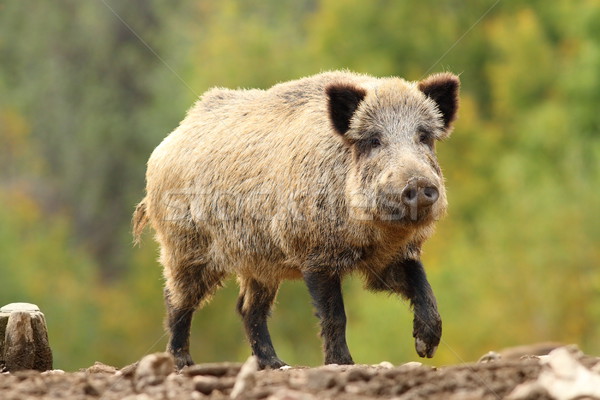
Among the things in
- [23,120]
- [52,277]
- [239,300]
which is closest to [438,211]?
[239,300]

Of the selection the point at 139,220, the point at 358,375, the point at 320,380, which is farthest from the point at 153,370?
the point at 139,220

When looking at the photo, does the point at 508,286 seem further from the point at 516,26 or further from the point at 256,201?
the point at 256,201

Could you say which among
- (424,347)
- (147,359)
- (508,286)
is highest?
(508,286)

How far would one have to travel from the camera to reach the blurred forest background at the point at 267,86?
30.6 m

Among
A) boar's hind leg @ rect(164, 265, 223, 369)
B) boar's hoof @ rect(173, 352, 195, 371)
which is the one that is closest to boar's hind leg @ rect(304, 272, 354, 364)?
boar's hind leg @ rect(164, 265, 223, 369)

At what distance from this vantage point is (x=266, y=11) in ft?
170

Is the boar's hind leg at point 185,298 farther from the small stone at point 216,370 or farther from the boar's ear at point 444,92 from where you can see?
the small stone at point 216,370

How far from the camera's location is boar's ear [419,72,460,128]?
8.71 meters

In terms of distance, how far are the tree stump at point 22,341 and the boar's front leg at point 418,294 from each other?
8.64 ft

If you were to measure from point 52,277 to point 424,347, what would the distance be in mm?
35881

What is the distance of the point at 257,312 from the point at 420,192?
114 inches

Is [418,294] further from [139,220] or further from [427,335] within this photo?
[139,220]

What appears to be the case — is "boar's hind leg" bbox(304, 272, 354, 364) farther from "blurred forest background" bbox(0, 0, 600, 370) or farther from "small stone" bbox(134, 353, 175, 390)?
"blurred forest background" bbox(0, 0, 600, 370)

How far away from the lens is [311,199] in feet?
28.1
